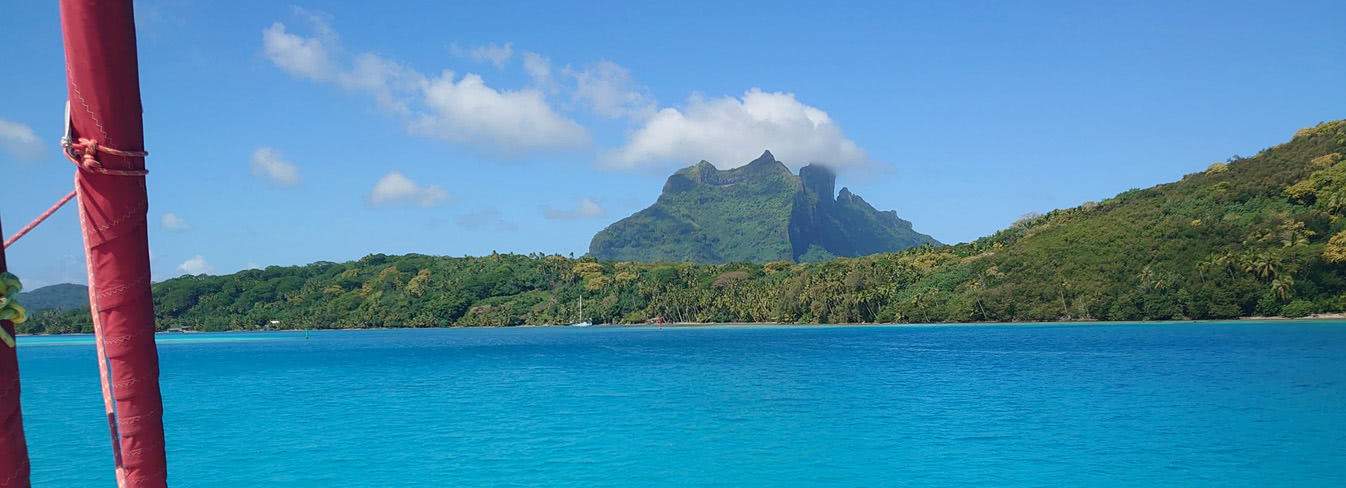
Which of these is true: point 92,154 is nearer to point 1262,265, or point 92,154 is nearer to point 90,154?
point 90,154

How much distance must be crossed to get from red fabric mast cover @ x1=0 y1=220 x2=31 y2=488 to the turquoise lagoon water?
19780 millimetres

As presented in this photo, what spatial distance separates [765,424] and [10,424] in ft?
99.1

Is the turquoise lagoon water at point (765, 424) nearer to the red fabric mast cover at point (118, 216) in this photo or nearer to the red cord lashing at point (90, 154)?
the red fabric mast cover at point (118, 216)

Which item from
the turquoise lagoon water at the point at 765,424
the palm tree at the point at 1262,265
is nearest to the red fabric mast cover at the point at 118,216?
the turquoise lagoon water at the point at 765,424

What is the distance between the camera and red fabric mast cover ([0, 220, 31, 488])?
11.4ft

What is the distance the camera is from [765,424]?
1277 inches

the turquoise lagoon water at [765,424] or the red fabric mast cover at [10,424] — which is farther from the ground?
the red fabric mast cover at [10,424]

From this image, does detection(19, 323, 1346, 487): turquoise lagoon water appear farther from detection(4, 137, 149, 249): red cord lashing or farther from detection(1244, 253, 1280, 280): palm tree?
detection(1244, 253, 1280, 280): palm tree

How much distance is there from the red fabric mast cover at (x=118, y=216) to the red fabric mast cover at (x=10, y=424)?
1.09 feet

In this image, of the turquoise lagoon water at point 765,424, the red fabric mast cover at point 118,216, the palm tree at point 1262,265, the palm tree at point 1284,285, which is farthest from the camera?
the palm tree at point 1262,265

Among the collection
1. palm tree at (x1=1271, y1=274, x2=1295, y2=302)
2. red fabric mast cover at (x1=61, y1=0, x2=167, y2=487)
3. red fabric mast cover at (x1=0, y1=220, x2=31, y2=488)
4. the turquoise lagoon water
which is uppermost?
red fabric mast cover at (x1=61, y1=0, x2=167, y2=487)

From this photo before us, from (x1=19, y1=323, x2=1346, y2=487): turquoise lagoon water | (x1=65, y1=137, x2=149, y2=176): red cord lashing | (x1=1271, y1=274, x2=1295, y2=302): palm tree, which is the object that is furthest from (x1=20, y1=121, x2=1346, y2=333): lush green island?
(x1=65, y1=137, x2=149, y2=176): red cord lashing

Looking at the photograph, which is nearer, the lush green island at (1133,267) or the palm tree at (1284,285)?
the palm tree at (1284,285)

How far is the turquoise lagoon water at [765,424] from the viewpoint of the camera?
938 inches
